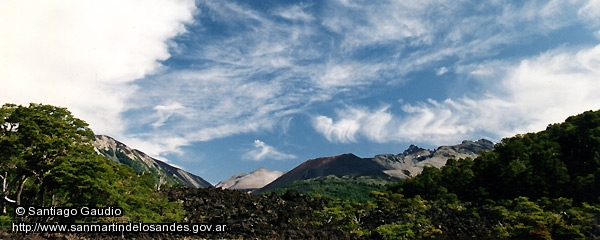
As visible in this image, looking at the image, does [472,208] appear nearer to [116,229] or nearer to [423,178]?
[423,178]

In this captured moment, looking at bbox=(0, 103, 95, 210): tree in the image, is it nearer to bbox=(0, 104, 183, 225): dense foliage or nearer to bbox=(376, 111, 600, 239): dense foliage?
bbox=(0, 104, 183, 225): dense foliage

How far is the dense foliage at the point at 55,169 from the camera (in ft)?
97.7

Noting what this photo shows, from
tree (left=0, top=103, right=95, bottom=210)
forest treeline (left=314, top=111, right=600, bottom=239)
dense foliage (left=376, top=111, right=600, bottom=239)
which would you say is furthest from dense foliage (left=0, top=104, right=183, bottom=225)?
dense foliage (left=376, top=111, right=600, bottom=239)

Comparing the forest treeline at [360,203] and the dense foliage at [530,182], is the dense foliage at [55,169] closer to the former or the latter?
the forest treeline at [360,203]

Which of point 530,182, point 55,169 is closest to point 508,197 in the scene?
point 530,182

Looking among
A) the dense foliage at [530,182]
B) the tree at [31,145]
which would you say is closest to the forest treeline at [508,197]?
the dense foliage at [530,182]

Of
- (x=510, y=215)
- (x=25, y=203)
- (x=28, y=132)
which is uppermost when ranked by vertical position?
(x=28, y=132)

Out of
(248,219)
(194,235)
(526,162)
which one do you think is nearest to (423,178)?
(526,162)

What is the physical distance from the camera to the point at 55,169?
1163 inches

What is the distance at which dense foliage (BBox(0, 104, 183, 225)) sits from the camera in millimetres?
29766

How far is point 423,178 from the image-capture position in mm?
63562

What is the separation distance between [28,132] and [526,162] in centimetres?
5286

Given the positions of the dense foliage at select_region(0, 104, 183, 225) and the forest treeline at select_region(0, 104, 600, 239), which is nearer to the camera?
the dense foliage at select_region(0, 104, 183, 225)

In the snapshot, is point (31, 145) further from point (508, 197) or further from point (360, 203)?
point (508, 197)
